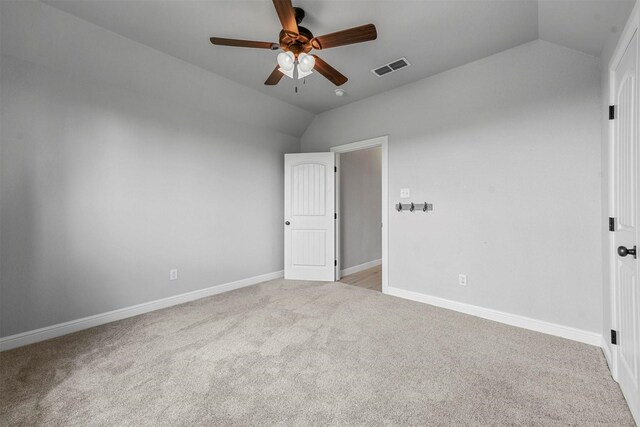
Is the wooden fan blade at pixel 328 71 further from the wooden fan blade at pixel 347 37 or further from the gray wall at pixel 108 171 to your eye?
the gray wall at pixel 108 171

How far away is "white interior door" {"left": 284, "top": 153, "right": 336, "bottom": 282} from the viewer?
4219 millimetres

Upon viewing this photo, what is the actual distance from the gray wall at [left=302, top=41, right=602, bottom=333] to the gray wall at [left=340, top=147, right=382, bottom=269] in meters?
1.30

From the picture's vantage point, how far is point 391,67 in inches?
117

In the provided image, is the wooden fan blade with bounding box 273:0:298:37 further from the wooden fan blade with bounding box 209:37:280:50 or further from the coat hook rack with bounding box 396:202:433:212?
the coat hook rack with bounding box 396:202:433:212

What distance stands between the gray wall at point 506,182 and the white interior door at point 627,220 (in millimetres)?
544

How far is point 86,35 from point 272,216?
2891 mm

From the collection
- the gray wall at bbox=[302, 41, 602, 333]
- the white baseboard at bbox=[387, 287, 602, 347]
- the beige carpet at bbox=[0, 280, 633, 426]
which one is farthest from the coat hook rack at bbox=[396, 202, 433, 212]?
the beige carpet at bbox=[0, 280, 633, 426]

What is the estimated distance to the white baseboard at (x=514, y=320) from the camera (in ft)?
7.29

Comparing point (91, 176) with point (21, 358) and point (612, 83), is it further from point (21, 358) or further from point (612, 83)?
point (612, 83)

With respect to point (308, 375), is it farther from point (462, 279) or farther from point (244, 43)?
point (244, 43)

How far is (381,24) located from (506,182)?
1920mm

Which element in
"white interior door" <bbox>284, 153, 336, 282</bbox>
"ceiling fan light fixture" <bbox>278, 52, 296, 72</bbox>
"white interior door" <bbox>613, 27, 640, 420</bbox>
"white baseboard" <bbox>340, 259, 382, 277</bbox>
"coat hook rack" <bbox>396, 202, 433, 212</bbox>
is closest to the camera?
"white interior door" <bbox>613, 27, 640, 420</bbox>

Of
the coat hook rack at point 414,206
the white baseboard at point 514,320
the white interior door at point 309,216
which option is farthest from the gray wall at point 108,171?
the white baseboard at point 514,320

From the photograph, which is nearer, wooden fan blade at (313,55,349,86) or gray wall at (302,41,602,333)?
wooden fan blade at (313,55,349,86)
